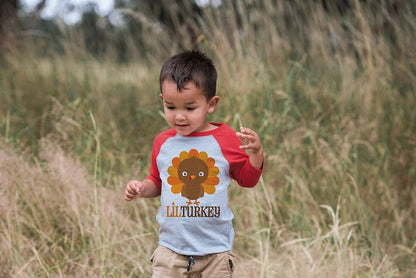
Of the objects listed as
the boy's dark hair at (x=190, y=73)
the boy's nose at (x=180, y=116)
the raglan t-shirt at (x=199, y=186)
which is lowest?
the raglan t-shirt at (x=199, y=186)

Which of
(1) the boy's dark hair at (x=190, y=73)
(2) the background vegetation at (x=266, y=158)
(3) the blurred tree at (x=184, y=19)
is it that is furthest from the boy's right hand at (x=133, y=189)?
(3) the blurred tree at (x=184, y=19)

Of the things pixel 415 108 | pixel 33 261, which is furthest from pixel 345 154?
pixel 33 261

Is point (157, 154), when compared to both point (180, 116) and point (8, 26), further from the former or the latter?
point (8, 26)

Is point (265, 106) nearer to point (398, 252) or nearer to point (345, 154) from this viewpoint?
point (345, 154)

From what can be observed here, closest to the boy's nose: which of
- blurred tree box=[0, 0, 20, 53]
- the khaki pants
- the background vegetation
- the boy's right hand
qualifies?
the boy's right hand

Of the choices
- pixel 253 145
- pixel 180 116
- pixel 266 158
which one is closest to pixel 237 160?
pixel 253 145

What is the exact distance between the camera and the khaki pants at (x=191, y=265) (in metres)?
1.18

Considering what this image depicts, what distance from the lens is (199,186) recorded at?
117 cm

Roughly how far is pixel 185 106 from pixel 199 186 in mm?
213

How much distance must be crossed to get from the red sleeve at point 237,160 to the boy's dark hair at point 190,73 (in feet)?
0.40

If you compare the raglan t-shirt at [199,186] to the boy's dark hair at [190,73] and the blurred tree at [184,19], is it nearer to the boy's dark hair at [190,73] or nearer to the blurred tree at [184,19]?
the boy's dark hair at [190,73]

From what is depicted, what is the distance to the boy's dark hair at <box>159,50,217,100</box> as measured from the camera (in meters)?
1.14

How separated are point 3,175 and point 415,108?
7.63ft

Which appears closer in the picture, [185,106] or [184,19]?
[185,106]
